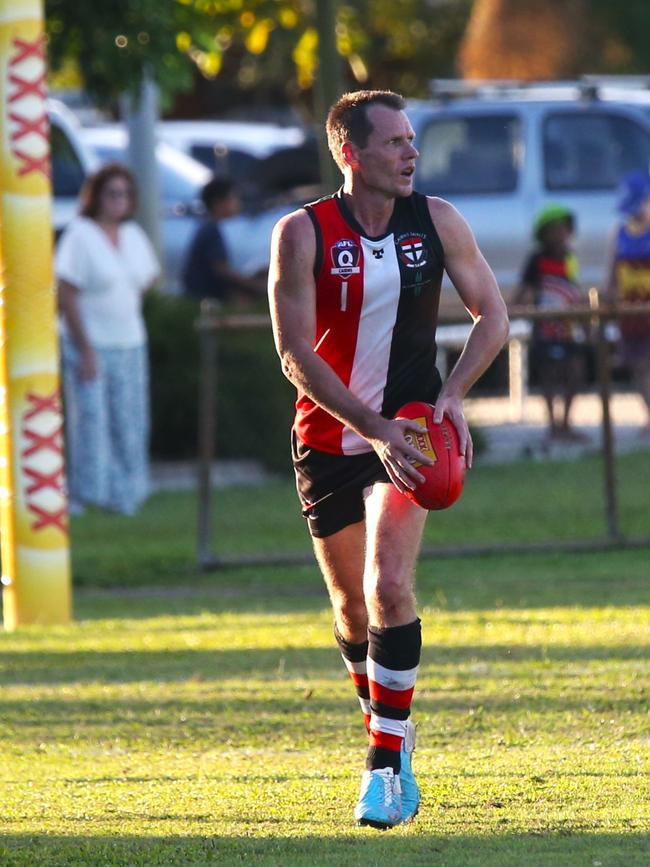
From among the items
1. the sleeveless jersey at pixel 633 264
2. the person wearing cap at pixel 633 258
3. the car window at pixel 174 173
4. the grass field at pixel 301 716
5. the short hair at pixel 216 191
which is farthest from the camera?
the car window at pixel 174 173

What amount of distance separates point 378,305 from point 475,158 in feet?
43.7

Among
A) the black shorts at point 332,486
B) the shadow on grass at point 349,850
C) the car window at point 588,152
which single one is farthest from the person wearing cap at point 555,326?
the shadow on grass at point 349,850

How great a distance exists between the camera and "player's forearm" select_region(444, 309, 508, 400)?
579cm

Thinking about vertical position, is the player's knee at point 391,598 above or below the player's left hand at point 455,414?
below

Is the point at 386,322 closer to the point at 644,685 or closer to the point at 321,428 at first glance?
the point at 321,428

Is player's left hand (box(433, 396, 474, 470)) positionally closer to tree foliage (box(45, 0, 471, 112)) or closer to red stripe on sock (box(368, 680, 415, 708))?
red stripe on sock (box(368, 680, 415, 708))

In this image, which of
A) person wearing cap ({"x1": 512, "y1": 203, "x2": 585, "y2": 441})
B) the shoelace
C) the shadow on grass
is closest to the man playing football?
the shoelace

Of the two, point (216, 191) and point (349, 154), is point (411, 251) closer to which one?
point (349, 154)

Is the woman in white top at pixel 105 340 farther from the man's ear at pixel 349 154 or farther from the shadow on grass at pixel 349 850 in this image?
the shadow on grass at pixel 349 850

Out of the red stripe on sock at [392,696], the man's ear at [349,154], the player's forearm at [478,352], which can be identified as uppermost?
the man's ear at [349,154]

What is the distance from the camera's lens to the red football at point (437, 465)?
561cm

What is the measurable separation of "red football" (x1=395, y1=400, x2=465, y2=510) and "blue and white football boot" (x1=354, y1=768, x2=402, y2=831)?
2.53ft

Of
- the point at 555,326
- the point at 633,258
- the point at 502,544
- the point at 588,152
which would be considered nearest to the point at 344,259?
the point at 502,544

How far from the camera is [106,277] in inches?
515
